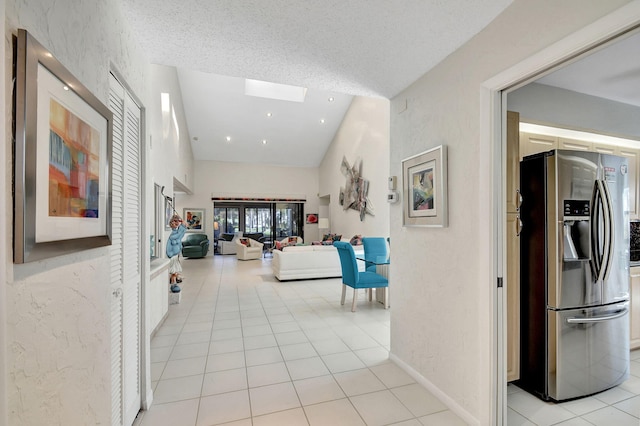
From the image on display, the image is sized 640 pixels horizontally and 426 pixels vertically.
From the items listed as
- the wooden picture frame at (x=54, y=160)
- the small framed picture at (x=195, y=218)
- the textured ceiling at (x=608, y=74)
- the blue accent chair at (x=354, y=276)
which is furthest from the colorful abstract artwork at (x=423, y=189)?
the small framed picture at (x=195, y=218)

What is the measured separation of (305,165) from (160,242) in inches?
309

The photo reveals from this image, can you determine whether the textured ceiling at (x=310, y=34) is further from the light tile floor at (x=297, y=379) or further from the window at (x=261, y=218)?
the window at (x=261, y=218)

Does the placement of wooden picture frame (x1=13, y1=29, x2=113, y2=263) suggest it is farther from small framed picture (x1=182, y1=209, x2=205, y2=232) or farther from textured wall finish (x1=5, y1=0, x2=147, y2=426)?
small framed picture (x1=182, y1=209, x2=205, y2=232)

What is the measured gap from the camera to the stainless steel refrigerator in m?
2.10

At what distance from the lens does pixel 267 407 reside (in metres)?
2.05

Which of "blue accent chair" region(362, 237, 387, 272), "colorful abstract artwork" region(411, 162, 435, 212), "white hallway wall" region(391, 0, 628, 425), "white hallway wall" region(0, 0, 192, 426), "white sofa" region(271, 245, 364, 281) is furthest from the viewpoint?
"white sofa" region(271, 245, 364, 281)

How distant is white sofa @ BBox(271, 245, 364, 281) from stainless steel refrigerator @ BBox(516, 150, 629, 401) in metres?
4.33

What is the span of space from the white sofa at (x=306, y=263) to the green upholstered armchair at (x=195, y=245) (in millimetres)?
4684

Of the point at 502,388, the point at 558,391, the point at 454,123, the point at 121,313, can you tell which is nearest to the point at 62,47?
the point at 121,313

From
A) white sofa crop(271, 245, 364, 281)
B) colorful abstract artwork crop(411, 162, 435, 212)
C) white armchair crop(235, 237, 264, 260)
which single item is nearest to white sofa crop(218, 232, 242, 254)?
white armchair crop(235, 237, 264, 260)

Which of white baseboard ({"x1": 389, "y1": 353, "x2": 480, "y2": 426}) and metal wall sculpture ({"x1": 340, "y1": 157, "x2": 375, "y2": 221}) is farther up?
metal wall sculpture ({"x1": 340, "y1": 157, "x2": 375, "y2": 221})

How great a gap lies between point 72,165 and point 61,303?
0.48m

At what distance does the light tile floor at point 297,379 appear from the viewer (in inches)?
76.9

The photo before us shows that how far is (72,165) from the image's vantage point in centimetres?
103
